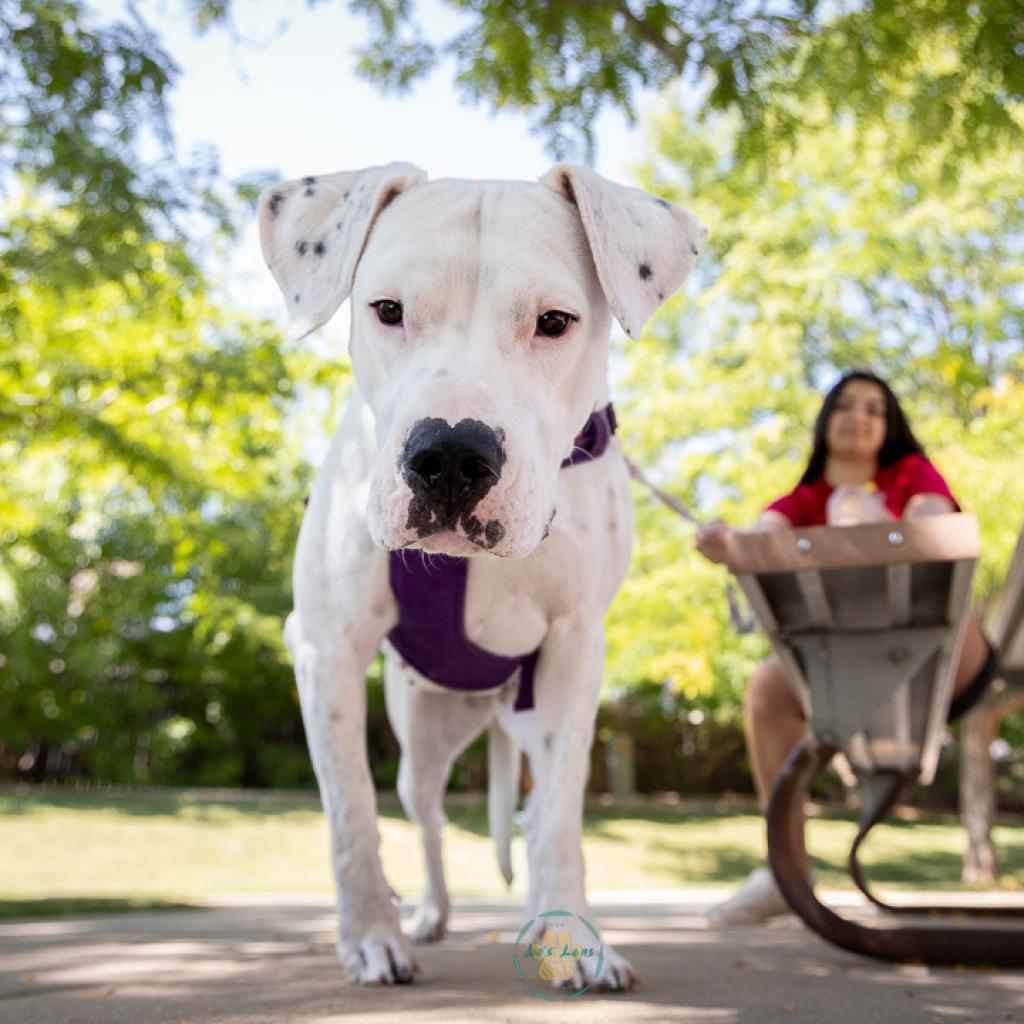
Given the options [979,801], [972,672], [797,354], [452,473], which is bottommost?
[979,801]


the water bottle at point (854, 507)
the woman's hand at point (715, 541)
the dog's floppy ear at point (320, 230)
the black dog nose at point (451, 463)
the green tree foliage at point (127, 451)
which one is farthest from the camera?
the green tree foliage at point (127, 451)

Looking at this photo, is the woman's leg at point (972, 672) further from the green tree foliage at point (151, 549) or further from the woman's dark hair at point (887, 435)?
the green tree foliage at point (151, 549)

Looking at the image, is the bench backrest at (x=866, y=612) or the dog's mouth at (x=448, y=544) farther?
the bench backrest at (x=866, y=612)

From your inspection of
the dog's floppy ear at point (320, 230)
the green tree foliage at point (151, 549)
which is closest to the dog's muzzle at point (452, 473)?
the dog's floppy ear at point (320, 230)

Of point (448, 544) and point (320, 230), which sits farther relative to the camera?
point (320, 230)

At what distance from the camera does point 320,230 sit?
2600 millimetres

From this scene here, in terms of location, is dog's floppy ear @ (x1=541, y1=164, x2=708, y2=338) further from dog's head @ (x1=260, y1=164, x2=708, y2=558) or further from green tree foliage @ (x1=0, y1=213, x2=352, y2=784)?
green tree foliage @ (x1=0, y1=213, x2=352, y2=784)

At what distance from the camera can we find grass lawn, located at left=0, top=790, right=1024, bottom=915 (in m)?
10.1

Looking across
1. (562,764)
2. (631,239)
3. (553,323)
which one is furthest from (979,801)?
(553,323)

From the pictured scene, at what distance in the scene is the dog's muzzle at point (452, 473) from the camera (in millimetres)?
1987

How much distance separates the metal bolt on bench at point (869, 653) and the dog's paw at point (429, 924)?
41.4 inches

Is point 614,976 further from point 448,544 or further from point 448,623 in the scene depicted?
point 448,544

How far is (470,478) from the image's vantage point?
2.00 m

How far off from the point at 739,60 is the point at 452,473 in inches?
167
